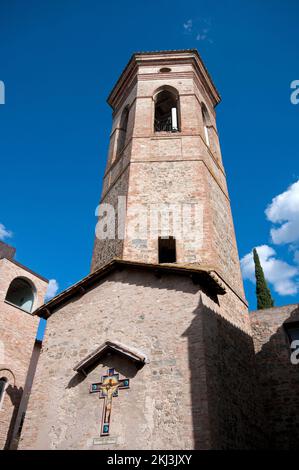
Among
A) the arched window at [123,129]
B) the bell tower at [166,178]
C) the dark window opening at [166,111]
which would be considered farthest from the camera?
the arched window at [123,129]

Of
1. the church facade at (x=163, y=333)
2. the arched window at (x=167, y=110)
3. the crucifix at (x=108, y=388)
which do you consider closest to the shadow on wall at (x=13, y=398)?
the church facade at (x=163, y=333)

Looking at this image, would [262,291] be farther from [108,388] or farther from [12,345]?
[108,388]

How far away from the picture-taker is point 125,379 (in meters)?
7.07

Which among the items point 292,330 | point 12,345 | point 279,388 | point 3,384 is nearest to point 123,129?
point 12,345

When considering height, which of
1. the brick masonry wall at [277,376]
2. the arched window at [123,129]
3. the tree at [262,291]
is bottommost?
the brick masonry wall at [277,376]

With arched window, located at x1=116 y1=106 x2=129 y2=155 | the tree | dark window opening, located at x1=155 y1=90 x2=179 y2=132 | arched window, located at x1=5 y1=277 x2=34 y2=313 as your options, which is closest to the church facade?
dark window opening, located at x1=155 y1=90 x2=179 y2=132

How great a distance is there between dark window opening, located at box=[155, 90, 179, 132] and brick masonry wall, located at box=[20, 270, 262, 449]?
744 cm

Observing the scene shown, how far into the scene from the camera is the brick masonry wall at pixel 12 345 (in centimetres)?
1201

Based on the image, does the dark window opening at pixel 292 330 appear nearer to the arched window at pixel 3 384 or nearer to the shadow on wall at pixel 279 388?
the shadow on wall at pixel 279 388

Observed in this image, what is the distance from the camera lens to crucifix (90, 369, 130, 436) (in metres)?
6.72

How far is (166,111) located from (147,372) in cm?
1215

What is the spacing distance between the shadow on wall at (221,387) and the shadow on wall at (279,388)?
1.05 meters
